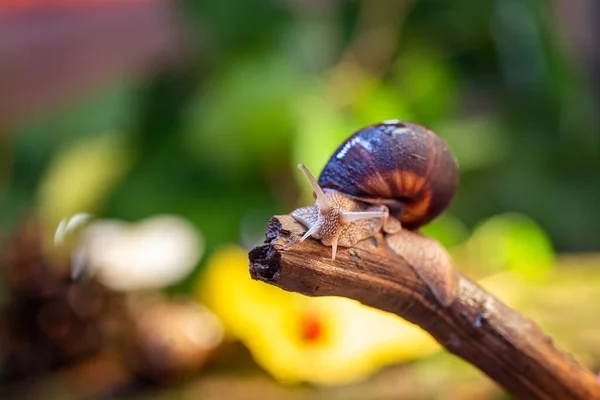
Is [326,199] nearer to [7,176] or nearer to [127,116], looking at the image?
[127,116]

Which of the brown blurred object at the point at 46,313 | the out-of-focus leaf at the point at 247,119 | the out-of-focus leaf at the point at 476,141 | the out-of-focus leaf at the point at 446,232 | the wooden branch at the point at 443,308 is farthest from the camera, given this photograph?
the out-of-focus leaf at the point at 476,141

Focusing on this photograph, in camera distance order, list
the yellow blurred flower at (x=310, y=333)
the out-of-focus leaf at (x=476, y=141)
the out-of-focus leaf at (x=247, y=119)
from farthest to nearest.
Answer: the out-of-focus leaf at (x=476, y=141)
the out-of-focus leaf at (x=247, y=119)
the yellow blurred flower at (x=310, y=333)

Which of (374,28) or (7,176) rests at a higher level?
(374,28)

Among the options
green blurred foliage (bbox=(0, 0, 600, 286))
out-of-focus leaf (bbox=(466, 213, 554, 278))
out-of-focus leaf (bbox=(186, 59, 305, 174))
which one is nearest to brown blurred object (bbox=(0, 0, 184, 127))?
green blurred foliage (bbox=(0, 0, 600, 286))

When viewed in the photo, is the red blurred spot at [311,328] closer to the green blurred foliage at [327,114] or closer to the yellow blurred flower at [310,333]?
the yellow blurred flower at [310,333]

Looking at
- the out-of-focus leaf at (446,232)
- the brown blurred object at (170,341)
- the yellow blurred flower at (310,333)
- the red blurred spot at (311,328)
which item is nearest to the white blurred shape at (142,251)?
the brown blurred object at (170,341)

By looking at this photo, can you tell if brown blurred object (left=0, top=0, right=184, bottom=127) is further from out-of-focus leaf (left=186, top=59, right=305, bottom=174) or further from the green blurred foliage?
out-of-focus leaf (left=186, top=59, right=305, bottom=174)

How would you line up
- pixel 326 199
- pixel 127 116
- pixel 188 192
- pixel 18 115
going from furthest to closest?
pixel 18 115, pixel 127 116, pixel 188 192, pixel 326 199

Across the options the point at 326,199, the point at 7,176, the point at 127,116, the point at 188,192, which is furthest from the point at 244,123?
the point at 326,199
